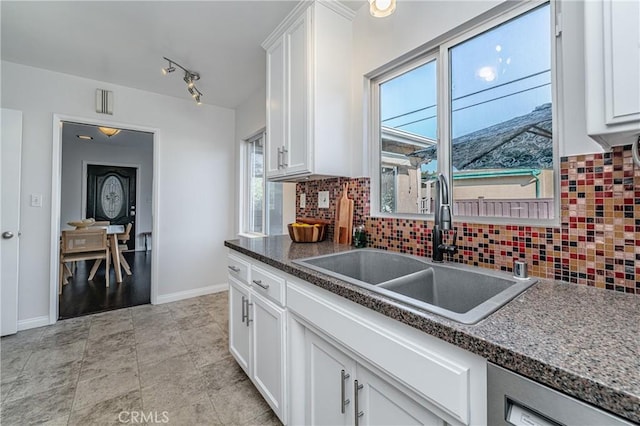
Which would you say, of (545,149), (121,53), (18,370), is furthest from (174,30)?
(18,370)

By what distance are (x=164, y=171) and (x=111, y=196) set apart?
4048mm

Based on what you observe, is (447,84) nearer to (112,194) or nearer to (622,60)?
(622,60)

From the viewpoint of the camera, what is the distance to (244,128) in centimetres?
350

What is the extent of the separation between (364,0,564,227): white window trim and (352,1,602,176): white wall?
4cm

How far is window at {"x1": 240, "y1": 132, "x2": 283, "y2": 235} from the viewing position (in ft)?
9.84

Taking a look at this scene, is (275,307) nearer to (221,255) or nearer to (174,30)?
(174,30)

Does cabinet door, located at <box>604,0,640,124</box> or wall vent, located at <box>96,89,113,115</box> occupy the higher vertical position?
wall vent, located at <box>96,89,113,115</box>

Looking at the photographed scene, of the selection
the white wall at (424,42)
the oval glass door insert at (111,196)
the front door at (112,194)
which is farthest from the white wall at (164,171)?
the oval glass door insert at (111,196)

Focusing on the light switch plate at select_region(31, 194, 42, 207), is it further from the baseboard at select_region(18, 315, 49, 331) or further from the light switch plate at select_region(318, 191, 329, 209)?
the light switch plate at select_region(318, 191, 329, 209)

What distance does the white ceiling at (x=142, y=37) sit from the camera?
Result: 184 cm

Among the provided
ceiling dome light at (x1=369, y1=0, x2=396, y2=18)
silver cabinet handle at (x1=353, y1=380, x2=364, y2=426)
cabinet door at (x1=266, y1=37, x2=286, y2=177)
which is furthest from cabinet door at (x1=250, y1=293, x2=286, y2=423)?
ceiling dome light at (x1=369, y1=0, x2=396, y2=18)

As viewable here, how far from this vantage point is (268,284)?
1.39m

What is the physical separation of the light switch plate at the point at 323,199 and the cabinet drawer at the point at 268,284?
2.61 ft

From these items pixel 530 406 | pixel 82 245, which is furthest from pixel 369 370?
pixel 82 245
